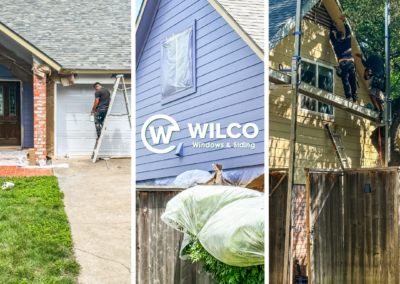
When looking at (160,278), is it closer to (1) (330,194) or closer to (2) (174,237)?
(2) (174,237)

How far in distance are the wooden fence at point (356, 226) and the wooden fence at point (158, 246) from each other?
1306 millimetres

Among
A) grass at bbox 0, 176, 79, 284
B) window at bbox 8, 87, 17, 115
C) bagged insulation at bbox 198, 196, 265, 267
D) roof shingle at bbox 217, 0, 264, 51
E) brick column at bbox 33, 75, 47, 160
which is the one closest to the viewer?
bagged insulation at bbox 198, 196, 265, 267

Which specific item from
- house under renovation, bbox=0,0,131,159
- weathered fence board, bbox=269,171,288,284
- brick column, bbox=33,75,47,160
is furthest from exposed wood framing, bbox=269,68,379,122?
brick column, bbox=33,75,47,160

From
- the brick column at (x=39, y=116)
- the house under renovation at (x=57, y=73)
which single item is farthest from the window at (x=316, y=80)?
the brick column at (x=39, y=116)

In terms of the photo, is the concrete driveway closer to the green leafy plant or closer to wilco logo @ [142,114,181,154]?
the green leafy plant

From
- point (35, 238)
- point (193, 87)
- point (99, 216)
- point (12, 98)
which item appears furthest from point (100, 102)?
point (193, 87)

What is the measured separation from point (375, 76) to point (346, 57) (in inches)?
13.1

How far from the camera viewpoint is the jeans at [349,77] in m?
4.76

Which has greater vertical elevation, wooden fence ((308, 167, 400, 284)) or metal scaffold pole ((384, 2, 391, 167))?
metal scaffold pole ((384, 2, 391, 167))

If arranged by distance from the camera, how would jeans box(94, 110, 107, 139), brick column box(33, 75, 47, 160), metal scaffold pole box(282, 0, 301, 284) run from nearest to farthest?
metal scaffold pole box(282, 0, 301, 284)
brick column box(33, 75, 47, 160)
jeans box(94, 110, 107, 139)

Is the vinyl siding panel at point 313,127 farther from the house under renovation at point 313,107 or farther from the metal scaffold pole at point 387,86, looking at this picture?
the metal scaffold pole at point 387,86

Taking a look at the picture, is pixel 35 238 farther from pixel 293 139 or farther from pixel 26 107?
pixel 26 107

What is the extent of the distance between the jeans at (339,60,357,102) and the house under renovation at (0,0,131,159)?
7.25 meters

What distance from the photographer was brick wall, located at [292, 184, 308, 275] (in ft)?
15.6
